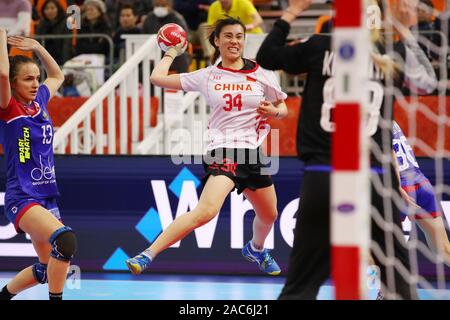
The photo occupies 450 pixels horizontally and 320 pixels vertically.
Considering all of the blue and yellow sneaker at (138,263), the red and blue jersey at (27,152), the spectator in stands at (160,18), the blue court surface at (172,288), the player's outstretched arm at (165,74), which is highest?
the spectator in stands at (160,18)

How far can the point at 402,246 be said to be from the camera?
5812 millimetres

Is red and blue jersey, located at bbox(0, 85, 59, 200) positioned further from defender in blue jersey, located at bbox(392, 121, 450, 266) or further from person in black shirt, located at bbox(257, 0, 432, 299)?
defender in blue jersey, located at bbox(392, 121, 450, 266)

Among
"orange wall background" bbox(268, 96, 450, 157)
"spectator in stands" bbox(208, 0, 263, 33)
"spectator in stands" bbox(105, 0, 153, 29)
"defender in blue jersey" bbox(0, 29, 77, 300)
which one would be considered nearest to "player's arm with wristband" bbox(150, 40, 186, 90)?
"defender in blue jersey" bbox(0, 29, 77, 300)

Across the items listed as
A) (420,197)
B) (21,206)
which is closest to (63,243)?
(21,206)

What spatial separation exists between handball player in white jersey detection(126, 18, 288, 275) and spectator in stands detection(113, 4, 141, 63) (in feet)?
17.6

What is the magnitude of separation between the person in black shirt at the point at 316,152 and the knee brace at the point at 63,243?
2.15 meters

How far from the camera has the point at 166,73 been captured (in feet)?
27.5

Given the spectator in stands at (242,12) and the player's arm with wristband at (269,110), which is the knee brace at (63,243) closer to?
the player's arm with wristband at (269,110)

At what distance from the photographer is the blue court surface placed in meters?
8.95

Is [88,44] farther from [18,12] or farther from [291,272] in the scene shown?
[291,272]

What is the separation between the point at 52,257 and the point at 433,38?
20.9ft

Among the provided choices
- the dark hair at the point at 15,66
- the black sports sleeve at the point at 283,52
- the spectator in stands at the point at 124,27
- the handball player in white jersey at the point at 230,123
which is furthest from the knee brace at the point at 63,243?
the spectator in stands at the point at 124,27

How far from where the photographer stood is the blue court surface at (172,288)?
895cm
